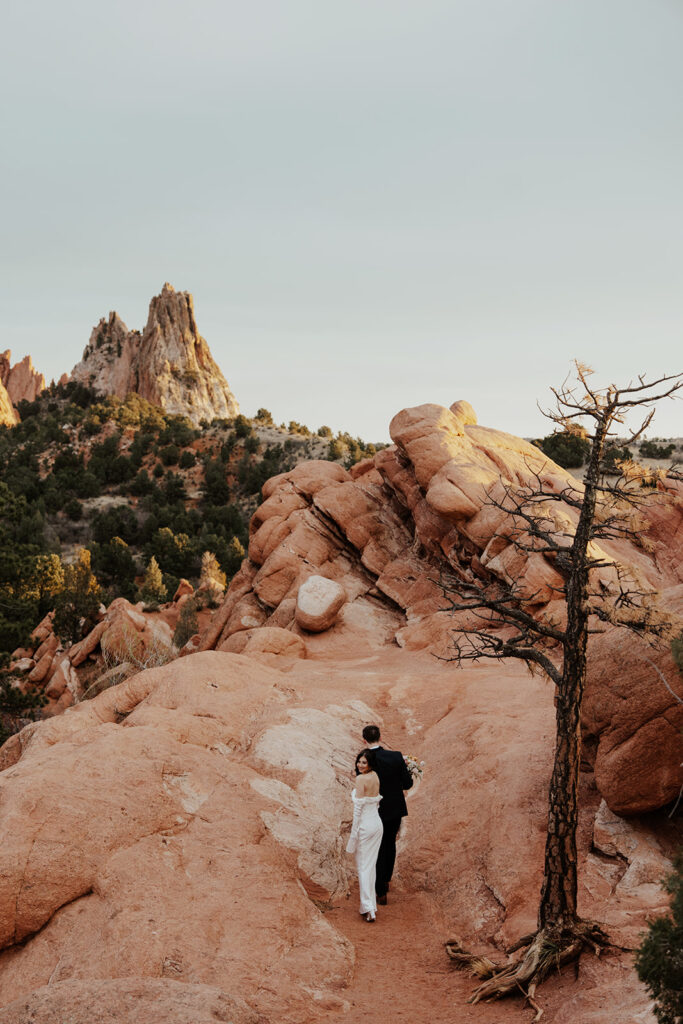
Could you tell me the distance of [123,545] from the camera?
57000 millimetres

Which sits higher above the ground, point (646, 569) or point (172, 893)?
point (646, 569)

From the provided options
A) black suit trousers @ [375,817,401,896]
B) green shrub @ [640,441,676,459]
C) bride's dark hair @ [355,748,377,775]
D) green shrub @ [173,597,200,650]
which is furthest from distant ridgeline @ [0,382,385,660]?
bride's dark hair @ [355,748,377,775]

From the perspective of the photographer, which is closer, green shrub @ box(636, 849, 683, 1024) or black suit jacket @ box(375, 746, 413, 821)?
green shrub @ box(636, 849, 683, 1024)

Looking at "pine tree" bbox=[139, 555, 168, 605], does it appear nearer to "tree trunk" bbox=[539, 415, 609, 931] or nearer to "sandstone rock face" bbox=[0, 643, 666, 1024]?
"sandstone rock face" bbox=[0, 643, 666, 1024]

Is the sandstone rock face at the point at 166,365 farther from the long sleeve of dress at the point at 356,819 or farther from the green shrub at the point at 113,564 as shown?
the long sleeve of dress at the point at 356,819

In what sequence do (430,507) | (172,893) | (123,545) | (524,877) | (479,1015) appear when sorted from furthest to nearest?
1. (123,545)
2. (430,507)
3. (524,877)
4. (172,893)
5. (479,1015)

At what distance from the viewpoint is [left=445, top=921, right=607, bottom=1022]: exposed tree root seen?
6.48m

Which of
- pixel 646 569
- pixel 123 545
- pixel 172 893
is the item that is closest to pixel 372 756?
pixel 172 893

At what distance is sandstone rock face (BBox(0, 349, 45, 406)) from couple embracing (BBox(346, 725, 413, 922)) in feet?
551

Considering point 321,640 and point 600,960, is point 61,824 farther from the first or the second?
point 321,640

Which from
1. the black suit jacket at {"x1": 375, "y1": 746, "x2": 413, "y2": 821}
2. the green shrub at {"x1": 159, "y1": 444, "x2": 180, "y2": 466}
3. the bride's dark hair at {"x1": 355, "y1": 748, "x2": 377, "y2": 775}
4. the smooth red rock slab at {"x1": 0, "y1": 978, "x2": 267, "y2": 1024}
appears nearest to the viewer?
the smooth red rock slab at {"x1": 0, "y1": 978, "x2": 267, "y2": 1024}

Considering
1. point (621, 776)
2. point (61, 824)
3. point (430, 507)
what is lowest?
point (61, 824)

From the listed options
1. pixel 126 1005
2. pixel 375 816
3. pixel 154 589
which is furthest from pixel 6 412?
pixel 126 1005

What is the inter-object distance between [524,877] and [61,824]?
18.0ft
